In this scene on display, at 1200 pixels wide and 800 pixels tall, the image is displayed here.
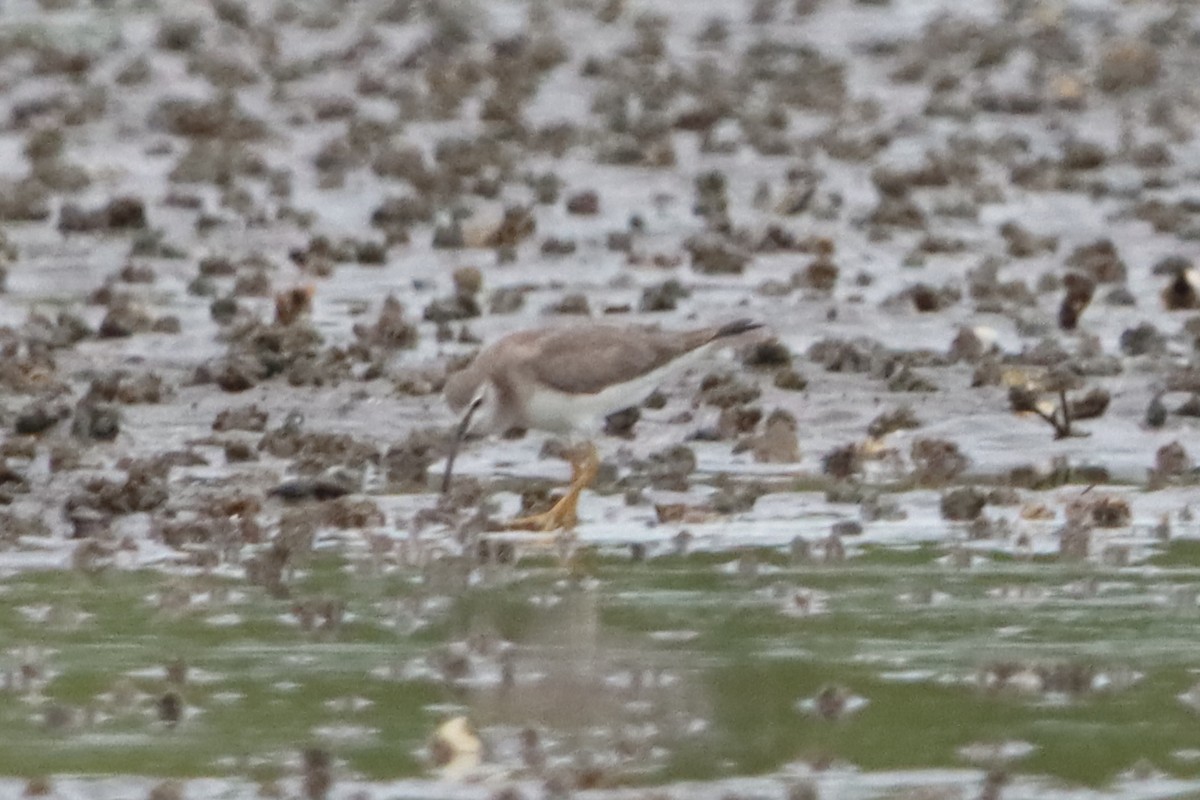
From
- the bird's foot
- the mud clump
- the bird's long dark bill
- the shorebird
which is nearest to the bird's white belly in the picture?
the shorebird

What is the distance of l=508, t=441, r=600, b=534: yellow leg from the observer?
468 inches

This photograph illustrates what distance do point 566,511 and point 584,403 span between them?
2.63ft

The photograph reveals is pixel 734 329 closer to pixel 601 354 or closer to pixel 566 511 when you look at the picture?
pixel 601 354

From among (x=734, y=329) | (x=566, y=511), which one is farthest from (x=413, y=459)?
(x=734, y=329)

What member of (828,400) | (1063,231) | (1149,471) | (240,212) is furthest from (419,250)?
(1149,471)

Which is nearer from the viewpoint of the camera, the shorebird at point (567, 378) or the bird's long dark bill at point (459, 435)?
the bird's long dark bill at point (459, 435)

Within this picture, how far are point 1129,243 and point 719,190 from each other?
2886 mm

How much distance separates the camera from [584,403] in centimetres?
1276

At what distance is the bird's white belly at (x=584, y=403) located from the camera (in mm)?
12750

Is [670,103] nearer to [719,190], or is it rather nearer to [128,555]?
[719,190]

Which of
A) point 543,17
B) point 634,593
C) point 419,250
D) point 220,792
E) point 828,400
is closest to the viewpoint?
point 220,792

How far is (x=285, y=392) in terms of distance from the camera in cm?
1474

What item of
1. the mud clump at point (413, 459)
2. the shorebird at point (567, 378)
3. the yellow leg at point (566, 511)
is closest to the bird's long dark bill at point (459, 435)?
the shorebird at point (567, 378)

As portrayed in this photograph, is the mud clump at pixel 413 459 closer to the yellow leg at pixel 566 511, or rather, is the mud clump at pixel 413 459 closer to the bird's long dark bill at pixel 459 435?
the bird's long dark bill at pixel 459 435
